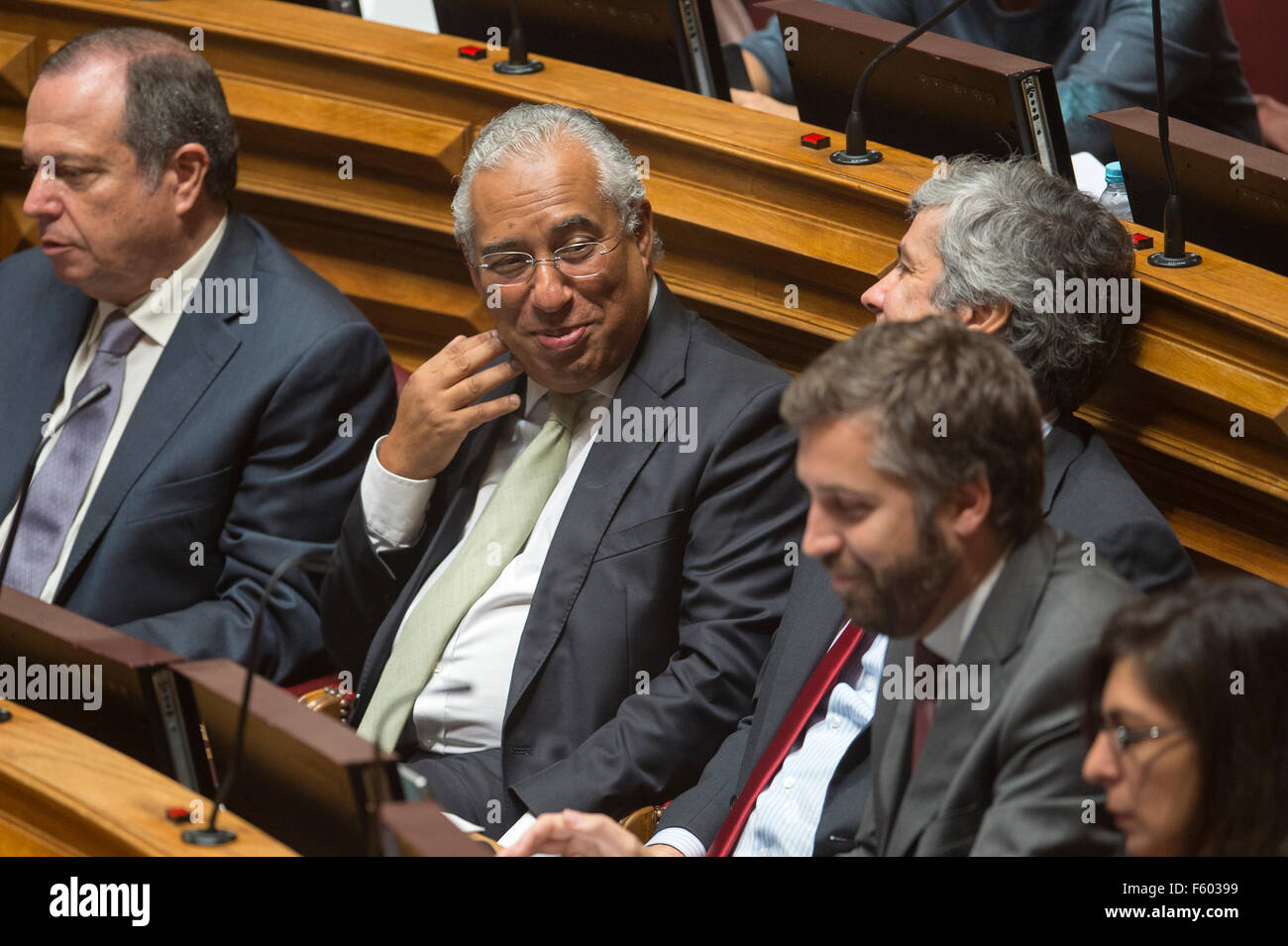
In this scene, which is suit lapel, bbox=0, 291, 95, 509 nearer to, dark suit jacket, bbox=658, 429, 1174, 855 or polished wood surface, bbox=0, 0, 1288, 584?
polished wood surface, bbox=0, 0, 1288, 584

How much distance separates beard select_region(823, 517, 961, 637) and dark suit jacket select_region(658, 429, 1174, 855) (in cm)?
26

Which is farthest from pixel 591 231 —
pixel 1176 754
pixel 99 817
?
pixel 1176 754

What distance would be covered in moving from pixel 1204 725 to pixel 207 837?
0.68 meters

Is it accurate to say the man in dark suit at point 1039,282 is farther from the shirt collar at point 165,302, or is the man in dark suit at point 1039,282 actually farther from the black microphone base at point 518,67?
the shirt collar at point 165,302

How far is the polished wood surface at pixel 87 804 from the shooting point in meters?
1.14

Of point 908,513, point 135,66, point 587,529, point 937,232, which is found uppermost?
point 135,66

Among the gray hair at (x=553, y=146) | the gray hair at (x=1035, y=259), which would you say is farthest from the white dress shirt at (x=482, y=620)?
the gray hair at (x=1035, y=259)

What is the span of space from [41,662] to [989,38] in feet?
5.62

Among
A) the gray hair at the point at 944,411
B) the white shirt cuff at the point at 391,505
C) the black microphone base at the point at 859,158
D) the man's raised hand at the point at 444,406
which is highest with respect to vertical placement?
the black microphone base at the point at 859,158

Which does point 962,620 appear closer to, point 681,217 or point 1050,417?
point 1050,417

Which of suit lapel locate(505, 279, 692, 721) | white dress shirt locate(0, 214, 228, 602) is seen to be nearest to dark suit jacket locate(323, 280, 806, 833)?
suit lapel locate(505, 279, 692, 721)

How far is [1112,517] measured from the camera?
1343 millimetres

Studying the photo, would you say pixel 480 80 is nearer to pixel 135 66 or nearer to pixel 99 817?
pixel 135 66

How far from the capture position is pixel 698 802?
1.50 meters
